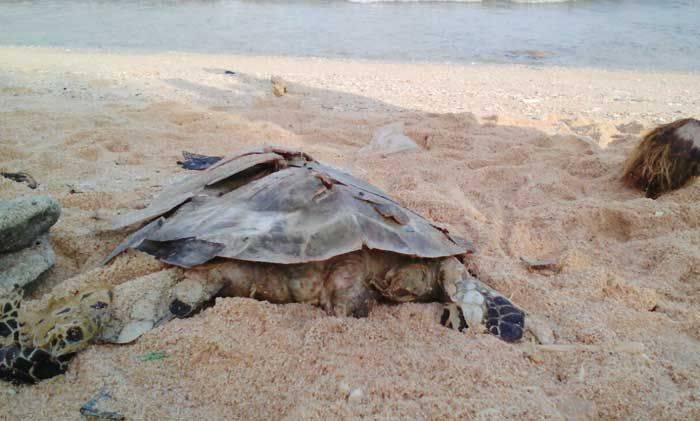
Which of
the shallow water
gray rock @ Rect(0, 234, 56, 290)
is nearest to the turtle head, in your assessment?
gray rock @ Rect(0, 234, 56, 290)

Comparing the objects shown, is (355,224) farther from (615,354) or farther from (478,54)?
(478,54)

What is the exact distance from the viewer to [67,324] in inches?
66.8

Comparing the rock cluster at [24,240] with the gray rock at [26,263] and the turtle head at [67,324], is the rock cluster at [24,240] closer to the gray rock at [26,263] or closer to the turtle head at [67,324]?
the gray rock at [26,263]

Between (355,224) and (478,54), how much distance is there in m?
8.70

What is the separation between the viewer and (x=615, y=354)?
1860 mm

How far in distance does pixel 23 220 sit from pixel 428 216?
222 centimetres

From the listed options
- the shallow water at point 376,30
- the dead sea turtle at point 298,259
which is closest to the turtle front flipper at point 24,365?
the dead sea turtle at point 298,259

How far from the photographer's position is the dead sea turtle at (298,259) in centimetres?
194

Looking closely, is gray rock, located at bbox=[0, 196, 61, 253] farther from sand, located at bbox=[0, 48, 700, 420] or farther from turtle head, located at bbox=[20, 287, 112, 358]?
turtle head, located at bbox=[20, 287, 112, 358]

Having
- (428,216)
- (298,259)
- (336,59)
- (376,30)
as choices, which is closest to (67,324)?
(298,259)

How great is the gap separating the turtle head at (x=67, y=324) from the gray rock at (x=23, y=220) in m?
0.52

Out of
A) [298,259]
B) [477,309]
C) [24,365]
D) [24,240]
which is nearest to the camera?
[24,365]

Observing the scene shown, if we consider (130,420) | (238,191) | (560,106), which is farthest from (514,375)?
(560,106)

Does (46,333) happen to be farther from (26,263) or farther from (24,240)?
(24,240)
